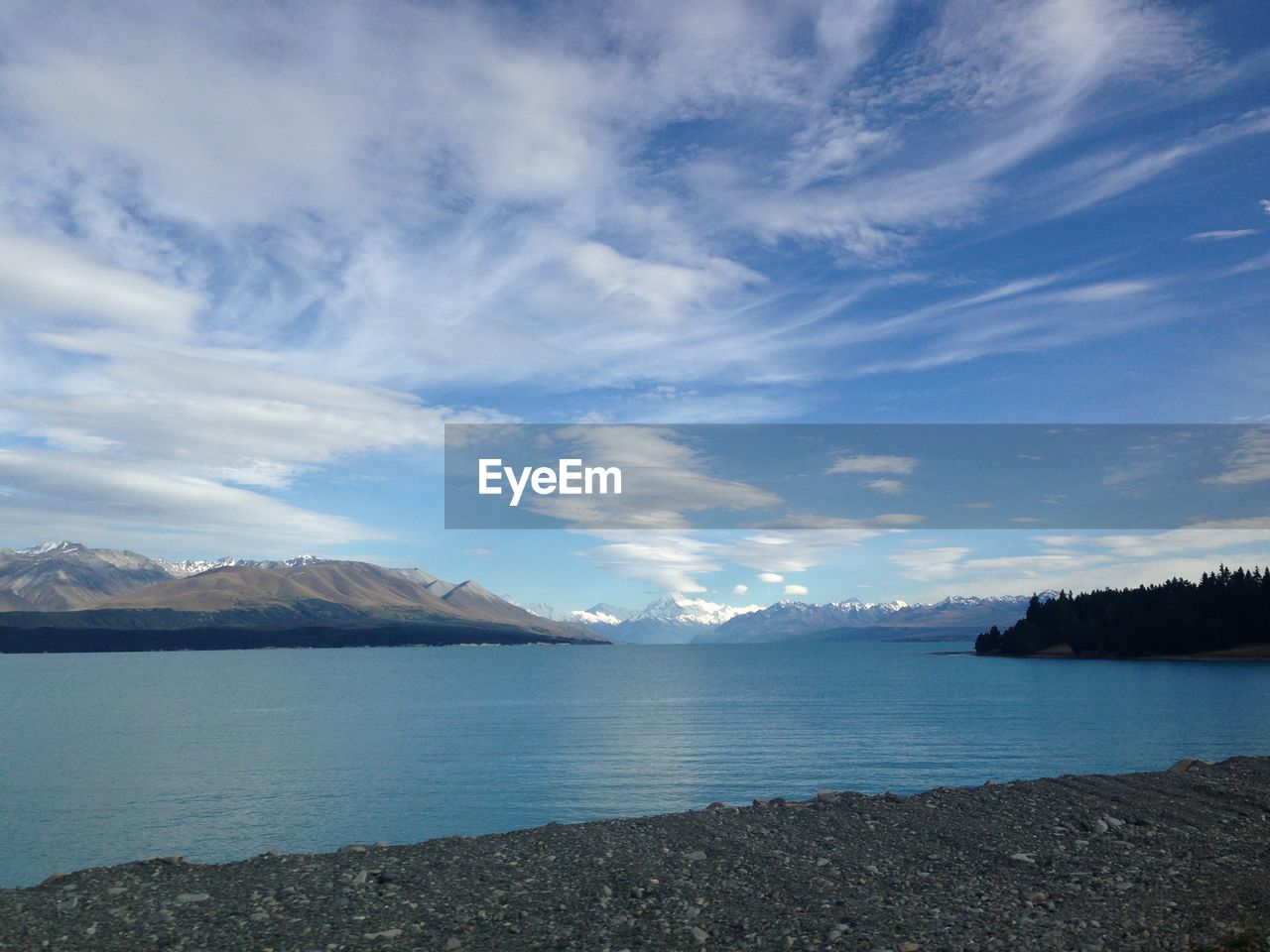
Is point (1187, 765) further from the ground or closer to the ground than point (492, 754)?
further from the ground

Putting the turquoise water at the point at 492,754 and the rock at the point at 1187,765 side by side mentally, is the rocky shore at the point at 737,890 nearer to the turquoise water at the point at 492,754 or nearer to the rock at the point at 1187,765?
the rock at the point at 1187,765

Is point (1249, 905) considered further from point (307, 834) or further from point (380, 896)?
point (307, 834)

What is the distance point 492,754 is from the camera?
60625 millimetres

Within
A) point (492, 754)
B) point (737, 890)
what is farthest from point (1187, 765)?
point (492, 754)

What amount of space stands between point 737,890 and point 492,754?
1704 inches

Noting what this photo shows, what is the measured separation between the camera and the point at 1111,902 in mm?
18938

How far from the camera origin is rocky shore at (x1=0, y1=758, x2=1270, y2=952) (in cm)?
1730

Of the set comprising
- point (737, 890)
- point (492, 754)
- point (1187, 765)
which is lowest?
point (492, 754)

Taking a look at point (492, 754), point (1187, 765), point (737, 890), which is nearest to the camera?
point (737, 890)

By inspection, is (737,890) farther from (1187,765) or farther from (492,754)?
(492,754)

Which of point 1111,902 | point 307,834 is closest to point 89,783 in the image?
point 307,834

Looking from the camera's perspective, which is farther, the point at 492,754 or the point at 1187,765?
the point at 492,754

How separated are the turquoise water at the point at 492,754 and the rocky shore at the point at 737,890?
13.0 meters

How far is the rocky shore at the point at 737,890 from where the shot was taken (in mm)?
17297
